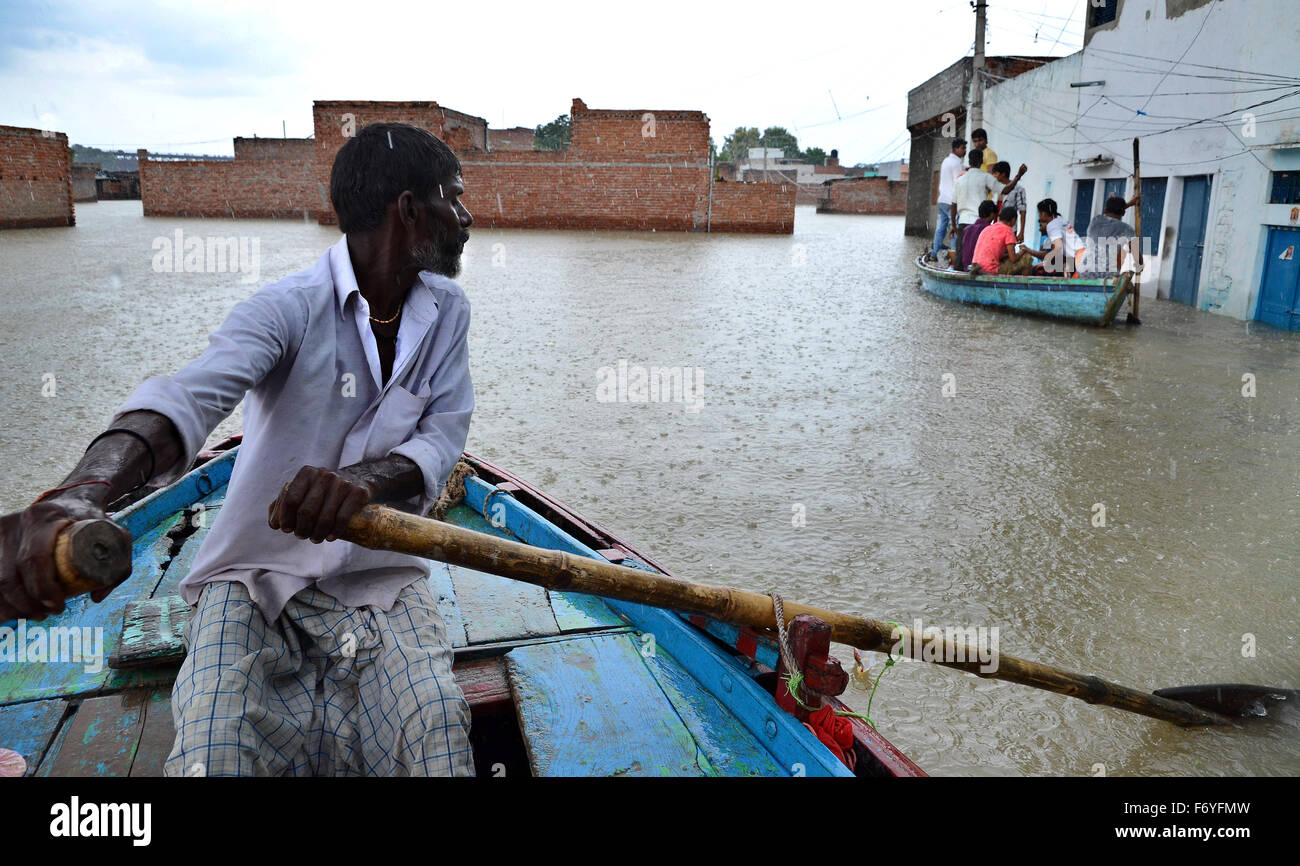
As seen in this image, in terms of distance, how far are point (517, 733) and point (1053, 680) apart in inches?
58.0

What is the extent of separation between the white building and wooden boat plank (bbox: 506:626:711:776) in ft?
35.0

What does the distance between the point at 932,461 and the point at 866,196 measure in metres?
37.6

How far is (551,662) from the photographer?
2332 mm

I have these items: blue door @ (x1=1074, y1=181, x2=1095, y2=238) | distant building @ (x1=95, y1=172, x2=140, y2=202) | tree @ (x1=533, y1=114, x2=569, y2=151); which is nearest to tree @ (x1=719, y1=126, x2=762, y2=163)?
tree @ (x1=533, y1=114, x2=569, y2=151)

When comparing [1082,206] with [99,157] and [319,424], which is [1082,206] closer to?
[319,424]

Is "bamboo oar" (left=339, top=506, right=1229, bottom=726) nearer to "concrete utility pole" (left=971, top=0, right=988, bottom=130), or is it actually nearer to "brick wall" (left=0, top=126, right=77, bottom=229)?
"concrete utility pole" (left=971, top=0, right=988, bottom=130)

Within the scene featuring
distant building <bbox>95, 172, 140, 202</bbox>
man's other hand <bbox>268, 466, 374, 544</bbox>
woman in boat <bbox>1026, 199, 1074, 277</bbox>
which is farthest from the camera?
distant building <bbox>95, 172, 140, 202</bbox>

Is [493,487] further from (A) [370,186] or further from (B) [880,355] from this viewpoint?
(B) [880,355]

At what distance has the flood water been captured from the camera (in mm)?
3260

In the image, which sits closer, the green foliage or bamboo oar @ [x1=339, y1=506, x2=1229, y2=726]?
bamboo oar @ [x1=339, y1=506, x2=1229, y2=726]

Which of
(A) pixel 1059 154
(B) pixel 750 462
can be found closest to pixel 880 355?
(B) pixel 750 462

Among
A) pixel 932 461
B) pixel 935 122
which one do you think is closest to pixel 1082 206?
pixel 935 122

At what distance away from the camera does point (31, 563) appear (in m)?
1.17

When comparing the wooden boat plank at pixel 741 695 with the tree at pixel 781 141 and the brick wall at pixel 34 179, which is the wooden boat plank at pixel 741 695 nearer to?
the brick wall at pixel 34 179
